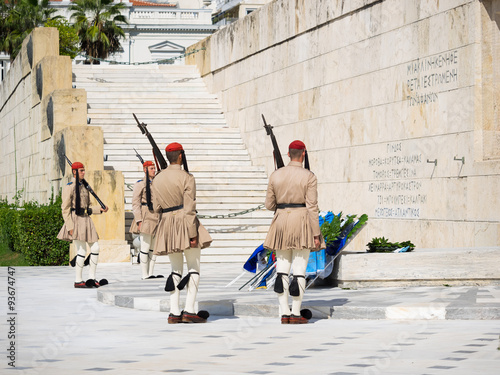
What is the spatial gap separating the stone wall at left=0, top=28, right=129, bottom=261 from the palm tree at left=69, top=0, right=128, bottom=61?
19.0 metres

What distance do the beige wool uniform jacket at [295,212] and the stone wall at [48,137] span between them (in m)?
10.2

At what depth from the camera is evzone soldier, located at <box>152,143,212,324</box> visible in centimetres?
998

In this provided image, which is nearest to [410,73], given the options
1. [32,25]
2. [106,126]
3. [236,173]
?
[236,173]

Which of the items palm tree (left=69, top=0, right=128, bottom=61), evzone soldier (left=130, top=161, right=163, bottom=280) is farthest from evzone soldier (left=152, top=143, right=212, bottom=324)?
palm tree (left=69, top=0, right=128, bottom=61)

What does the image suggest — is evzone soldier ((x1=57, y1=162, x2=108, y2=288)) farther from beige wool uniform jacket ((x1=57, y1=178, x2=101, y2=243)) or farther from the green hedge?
the green hedge

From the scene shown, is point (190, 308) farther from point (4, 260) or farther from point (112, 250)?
point (4, 260)

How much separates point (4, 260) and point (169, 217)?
12337 mm

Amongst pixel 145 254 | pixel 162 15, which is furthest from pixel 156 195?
pixel 162 15

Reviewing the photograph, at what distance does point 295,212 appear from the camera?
392 inches

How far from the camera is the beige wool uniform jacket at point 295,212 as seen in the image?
984 cm

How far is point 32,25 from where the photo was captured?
2410 inches

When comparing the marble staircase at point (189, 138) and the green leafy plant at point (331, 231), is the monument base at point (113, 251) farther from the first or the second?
the green leafy plant at point (331, 231)

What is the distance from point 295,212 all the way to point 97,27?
1924 inches

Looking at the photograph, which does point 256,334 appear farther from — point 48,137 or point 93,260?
point 48,137
